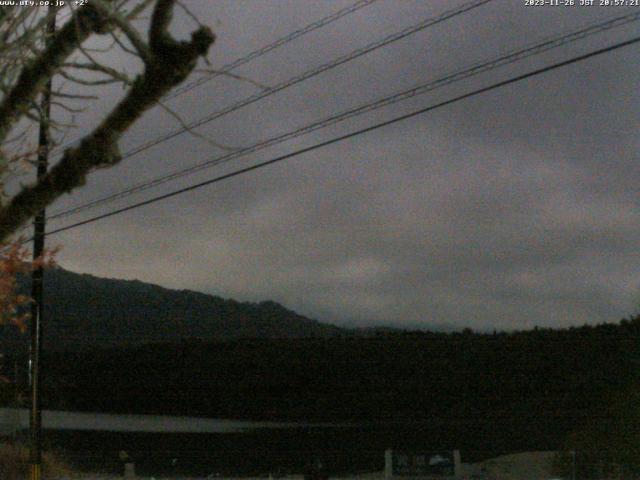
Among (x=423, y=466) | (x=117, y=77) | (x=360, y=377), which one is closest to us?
(x=117, y=77)

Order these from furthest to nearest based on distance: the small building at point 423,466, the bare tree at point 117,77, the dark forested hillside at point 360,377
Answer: the dark forested hillside at point 360,377 → the small building at point 423,466 → the bare tree at point 117,77

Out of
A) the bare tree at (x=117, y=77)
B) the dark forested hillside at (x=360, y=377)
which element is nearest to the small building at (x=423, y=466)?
the dark forested hillside at (x=360, y=377)

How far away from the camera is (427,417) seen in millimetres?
39469

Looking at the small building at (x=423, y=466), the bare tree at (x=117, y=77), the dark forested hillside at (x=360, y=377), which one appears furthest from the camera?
the dark forested hillside at (x=360, y=377)

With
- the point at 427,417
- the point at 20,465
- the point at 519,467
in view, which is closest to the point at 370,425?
the point at 427,417

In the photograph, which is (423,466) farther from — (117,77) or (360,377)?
(117,77)

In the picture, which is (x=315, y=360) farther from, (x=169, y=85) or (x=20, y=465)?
(x=169, y=85)

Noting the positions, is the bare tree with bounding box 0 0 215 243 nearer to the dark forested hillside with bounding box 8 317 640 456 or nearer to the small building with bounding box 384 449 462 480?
the small building with bounding box 384 449 462 480

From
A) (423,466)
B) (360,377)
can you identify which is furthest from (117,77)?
(360,377)

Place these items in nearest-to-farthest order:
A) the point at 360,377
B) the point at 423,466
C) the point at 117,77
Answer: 1. the point at 117,77
2. the point at 423,466
3. the point at 360,377

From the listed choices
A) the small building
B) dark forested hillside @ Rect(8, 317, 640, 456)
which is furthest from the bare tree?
dark forested hillside @ Rect(8, 317, 640, 456)

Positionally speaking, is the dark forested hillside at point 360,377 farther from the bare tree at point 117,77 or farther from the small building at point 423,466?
the bare tree at point 117,77

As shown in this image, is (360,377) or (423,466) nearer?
(423,466)

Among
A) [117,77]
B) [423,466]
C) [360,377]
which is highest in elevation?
[117,77]
